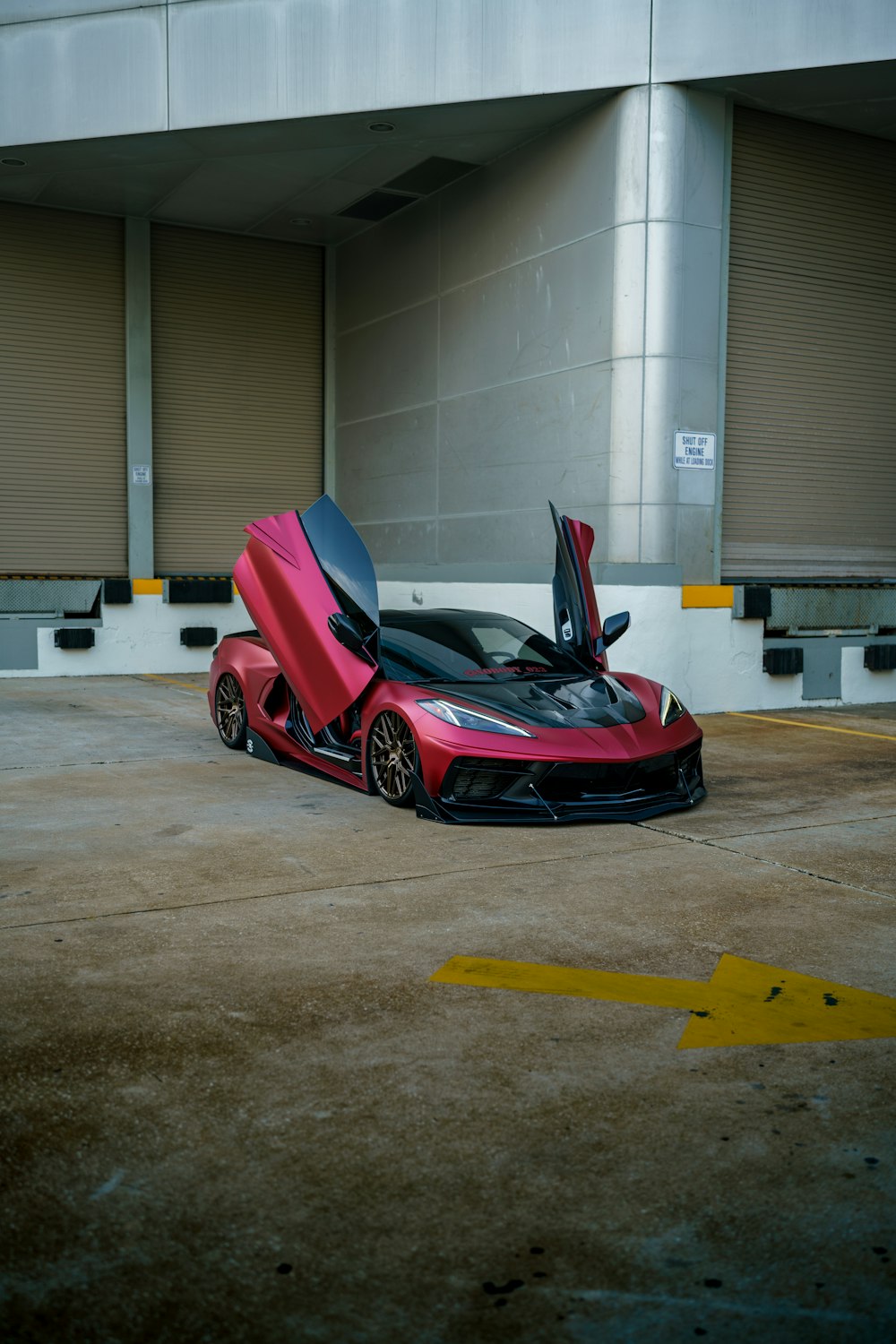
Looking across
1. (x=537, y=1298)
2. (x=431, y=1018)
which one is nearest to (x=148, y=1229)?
(x=537, y=1298)

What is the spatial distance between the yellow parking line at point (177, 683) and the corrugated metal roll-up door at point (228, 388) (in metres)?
1.93

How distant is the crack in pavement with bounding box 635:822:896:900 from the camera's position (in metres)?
5.05

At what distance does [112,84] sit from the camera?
42.5ft

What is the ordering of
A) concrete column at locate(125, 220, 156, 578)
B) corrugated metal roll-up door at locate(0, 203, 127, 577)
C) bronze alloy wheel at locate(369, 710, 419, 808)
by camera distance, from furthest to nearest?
1. concrete column at locate(125, 220, 156, 578)
2. corrugated metal roll-up door at locate(0, 203, 127, 577)
3. bronze alloy wheel at locate(369, 710, 419, 808)

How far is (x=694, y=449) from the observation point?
38.3 feet

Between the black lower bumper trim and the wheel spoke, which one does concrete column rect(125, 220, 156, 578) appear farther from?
the black lower bumper trim

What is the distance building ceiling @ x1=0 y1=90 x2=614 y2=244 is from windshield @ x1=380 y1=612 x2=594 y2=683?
6833mm

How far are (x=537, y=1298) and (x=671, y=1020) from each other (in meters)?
1.47

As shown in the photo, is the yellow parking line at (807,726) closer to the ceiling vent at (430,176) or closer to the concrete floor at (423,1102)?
the concrete floor at (423,1102)

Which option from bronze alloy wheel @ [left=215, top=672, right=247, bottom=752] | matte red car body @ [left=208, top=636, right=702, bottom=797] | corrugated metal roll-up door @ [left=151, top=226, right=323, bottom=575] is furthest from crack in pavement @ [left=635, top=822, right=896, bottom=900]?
corrugated metal roll-up door @ [left=151, top=226, right=323, bottom=575]

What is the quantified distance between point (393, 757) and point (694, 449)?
626cm

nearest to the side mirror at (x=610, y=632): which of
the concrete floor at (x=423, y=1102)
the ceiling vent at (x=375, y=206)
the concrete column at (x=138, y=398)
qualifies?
the concrete floor at (x=423, y=1102)

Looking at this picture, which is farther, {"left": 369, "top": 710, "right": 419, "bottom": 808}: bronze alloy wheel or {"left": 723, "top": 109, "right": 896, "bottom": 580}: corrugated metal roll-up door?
{"left": 723, "top": 109, "right": 896, "bottom": 580}: corrugated metal roll-up door

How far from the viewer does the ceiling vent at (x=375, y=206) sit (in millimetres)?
15321
